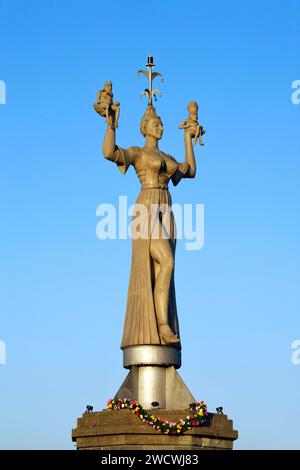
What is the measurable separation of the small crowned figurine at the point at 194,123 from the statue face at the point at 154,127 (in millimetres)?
1029

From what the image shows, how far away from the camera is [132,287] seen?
3572cm

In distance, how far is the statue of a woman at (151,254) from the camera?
1383 inches

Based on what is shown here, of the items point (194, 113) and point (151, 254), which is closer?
point (151, 254)

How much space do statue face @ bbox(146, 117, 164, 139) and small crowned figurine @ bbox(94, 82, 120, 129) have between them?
1.58 metres

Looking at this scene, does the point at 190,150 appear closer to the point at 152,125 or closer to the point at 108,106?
the point at 152,125

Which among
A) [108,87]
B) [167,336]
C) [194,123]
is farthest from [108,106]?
[167,336]

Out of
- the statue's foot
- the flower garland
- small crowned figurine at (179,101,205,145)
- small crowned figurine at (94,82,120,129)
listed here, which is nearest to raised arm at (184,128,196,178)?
small crowned figurine at (179,101,205,145)

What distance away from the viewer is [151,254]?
35.7 metres

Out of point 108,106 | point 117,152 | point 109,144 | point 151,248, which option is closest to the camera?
point 108,106

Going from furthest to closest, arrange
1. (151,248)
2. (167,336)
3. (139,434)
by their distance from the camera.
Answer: (151,248)
(167,336)
(139,434)

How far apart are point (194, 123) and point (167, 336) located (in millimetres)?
6767

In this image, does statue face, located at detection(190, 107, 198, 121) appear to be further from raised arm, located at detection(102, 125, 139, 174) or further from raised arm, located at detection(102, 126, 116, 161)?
raised arm, located at detection(102, 126, 116, 161)
